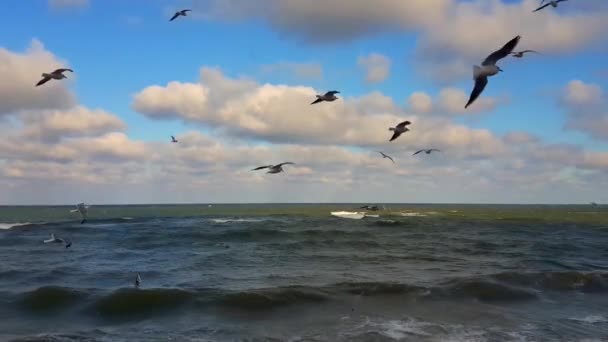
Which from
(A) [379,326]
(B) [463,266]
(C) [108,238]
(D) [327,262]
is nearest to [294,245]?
(D) [327,262]

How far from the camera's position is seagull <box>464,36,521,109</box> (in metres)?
8.80

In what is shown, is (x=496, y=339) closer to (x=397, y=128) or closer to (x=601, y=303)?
(x=397, y=128)

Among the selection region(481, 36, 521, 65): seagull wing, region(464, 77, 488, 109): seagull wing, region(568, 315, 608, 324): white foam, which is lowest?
region(568, 315, 608, 324): white foam

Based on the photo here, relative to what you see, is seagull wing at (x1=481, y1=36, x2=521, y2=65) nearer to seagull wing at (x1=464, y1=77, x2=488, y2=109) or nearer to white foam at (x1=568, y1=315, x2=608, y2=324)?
seagull wing at (x1=464, y1=77, x2=488, y2=109)

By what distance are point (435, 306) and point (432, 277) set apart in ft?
18.7

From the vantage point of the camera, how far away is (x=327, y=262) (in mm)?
29281

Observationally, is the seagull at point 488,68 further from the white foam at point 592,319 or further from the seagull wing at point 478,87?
the white foam at point 592,319

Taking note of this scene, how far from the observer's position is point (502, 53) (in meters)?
9.01

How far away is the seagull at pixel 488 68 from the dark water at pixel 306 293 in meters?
7.57

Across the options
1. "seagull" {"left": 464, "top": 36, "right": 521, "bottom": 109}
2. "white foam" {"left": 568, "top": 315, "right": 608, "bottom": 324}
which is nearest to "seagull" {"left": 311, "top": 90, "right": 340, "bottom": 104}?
"seagull" {"left": 464, "top": 36, "right": 521, "bottom": 109}

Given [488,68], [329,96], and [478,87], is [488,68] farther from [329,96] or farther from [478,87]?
[329,96]

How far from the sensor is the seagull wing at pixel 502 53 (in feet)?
28.7

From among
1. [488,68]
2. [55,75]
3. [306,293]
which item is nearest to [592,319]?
[306,293]

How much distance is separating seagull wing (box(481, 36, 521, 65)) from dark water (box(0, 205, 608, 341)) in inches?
307
